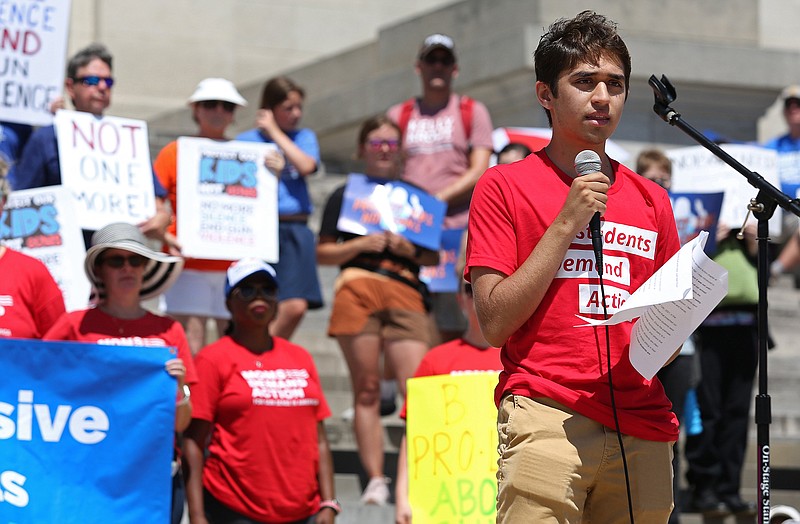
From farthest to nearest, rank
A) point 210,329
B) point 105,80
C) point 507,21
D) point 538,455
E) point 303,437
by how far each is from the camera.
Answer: point 507,21
point 210,329
point 105,80
point 303,437
point 538,455

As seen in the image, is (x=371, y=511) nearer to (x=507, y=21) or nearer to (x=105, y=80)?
(x=105, y=80)

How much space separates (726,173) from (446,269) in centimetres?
188

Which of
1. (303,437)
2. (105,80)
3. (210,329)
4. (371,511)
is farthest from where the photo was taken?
(210,329)

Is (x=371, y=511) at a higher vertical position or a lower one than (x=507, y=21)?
lower

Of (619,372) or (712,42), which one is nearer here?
(619,372)

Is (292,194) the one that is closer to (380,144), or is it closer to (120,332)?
(380,144)

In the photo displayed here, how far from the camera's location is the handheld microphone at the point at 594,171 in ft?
13.0

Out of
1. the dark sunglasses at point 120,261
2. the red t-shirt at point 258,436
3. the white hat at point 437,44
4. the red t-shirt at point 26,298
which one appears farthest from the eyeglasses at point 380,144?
the red t-shirt at point 26,298

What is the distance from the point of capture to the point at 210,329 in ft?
34.9

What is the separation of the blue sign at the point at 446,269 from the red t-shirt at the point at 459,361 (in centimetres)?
270

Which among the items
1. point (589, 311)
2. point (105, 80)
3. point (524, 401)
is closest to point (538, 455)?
point (524, 401)

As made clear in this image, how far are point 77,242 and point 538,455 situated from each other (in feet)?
14.7

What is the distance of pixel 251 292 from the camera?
7.27 metres

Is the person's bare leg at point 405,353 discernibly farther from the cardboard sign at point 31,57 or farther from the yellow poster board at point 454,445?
the cardboard sign at point 31,57
